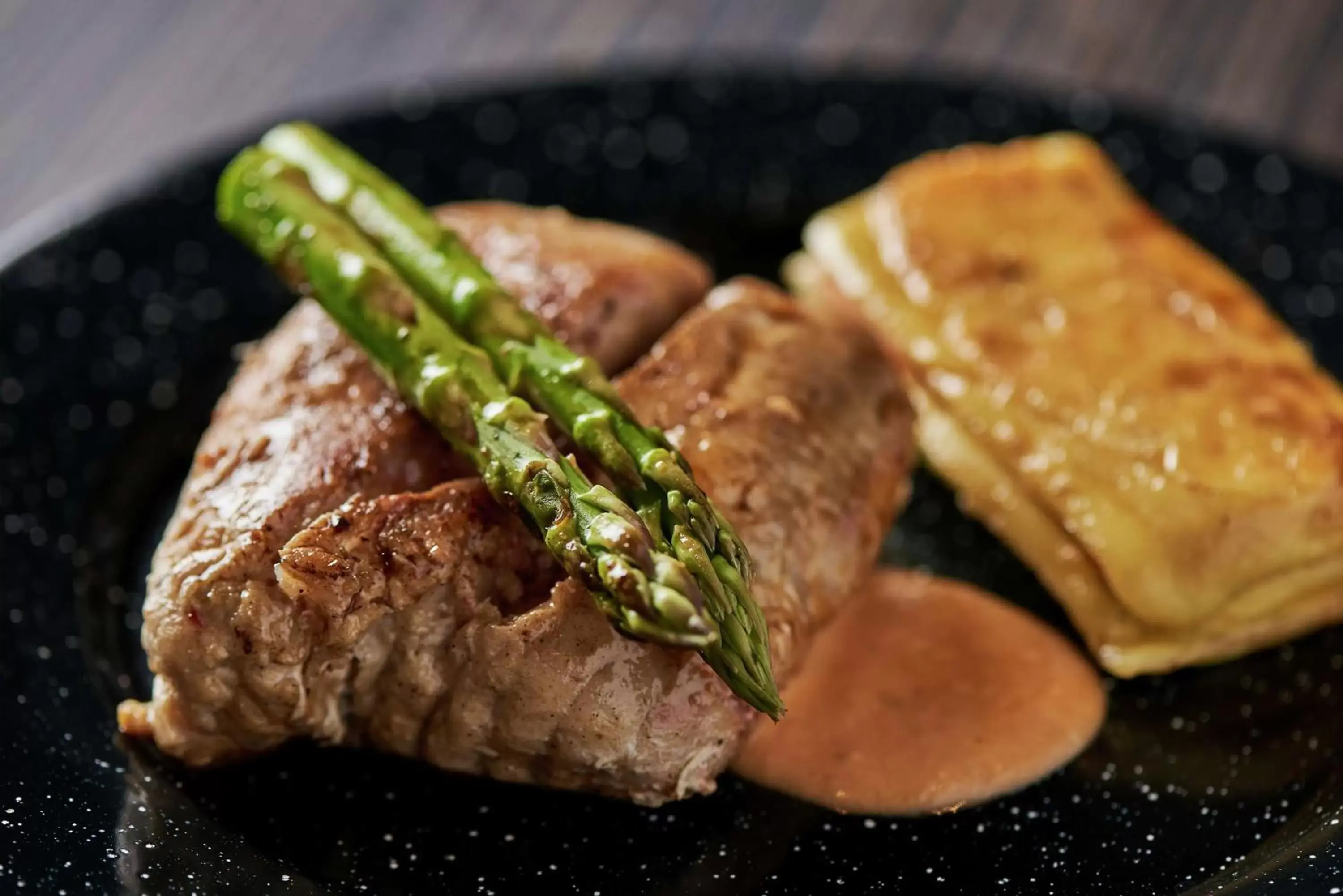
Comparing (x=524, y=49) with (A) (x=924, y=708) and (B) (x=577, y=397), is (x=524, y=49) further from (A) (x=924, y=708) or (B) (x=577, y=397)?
(A) (x=924, y=708)

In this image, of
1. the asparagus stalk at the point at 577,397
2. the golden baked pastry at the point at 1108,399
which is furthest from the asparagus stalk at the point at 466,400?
the golden baked pastry at the point at 1108,399

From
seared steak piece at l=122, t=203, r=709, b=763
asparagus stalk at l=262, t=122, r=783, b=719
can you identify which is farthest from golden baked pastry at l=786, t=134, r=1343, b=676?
asparagus stalk at l=262, t=122, r=783, b=719

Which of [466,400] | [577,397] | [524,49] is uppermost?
[466,400]

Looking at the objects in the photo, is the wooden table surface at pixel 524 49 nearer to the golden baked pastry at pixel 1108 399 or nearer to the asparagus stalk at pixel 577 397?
the golden baked pastry at pixel 1108 399

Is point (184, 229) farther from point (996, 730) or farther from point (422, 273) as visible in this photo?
point (996, 730)

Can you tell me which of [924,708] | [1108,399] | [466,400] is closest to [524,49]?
[1108,399]

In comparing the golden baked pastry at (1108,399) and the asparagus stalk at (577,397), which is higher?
the asparagus stalk at (577,397)
